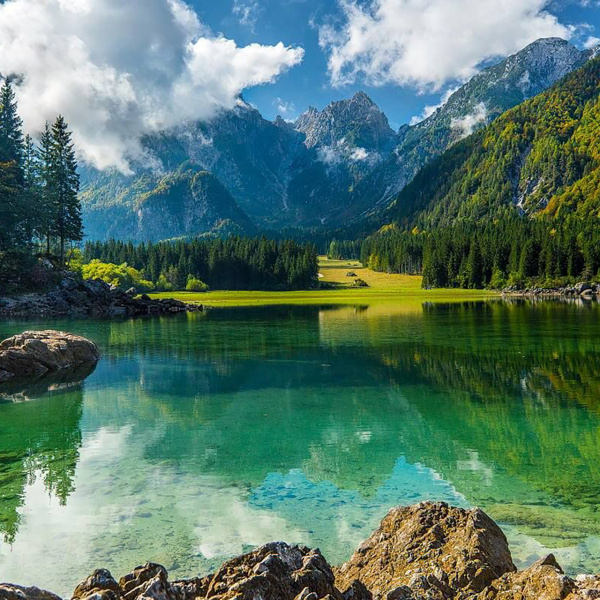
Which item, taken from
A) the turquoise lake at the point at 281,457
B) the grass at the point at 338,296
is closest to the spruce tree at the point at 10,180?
the grass at the point at 338,296

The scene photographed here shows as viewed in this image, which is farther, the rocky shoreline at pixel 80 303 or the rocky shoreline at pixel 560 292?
the rocky shoreline at pixel 560 292

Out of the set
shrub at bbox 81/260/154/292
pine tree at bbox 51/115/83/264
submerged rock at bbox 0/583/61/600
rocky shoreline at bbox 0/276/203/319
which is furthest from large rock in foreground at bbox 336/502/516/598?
shrub at bbox 81/260/154/292

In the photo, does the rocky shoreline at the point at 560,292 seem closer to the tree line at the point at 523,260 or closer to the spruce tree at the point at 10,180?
the tree line at the point at 523,260

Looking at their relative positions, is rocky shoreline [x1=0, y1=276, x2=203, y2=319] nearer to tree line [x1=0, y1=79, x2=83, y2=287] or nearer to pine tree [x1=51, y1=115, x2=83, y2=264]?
tree line [x1=0, y1=79, x2=83, y2=287]

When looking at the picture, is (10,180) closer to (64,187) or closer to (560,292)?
(64,187)

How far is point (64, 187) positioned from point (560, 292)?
457ft

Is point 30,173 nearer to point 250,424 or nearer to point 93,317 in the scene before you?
point 93,317

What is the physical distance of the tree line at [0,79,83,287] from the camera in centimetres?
9169

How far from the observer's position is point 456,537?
8.28 m

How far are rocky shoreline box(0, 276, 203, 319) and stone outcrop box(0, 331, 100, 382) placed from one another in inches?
2028

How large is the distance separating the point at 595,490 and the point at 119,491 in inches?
533

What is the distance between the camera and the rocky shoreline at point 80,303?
289ft

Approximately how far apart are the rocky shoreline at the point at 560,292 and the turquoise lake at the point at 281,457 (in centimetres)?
11639

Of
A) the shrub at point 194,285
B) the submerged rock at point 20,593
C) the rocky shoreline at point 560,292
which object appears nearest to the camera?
the submerged rock at point 20,593
